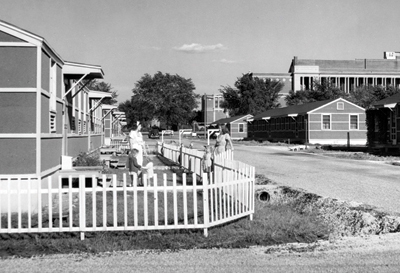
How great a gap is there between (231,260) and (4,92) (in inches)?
238

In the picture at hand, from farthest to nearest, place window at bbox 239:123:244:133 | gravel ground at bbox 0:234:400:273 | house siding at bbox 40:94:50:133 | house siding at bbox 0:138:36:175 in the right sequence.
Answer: window at bbox 239:123:244:133, house siding at bbox 40:94:50:133, house siding at bbox 0:138:36:175, gravel ground at bbox 0:234:400:273

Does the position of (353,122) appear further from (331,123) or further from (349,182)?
(349,182)

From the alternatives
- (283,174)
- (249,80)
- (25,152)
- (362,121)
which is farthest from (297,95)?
(25,152)

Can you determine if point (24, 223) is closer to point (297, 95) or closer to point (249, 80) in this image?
point (297, 95)

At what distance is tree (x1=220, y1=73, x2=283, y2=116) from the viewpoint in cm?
10225

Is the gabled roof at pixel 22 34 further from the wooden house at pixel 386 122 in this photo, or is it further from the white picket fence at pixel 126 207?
the wooden house at pixel 386 122

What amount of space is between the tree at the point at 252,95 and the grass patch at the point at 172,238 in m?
93.4

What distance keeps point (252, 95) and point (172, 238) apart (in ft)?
318

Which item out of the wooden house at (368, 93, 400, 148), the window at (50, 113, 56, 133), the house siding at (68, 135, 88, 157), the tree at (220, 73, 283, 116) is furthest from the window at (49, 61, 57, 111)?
the tree at (220, 73, 283, 116)

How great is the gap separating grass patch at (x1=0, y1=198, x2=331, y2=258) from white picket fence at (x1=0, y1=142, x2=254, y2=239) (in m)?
0.14

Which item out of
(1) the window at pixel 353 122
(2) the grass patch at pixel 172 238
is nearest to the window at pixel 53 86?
(2) the grass patch at pixel 172 238

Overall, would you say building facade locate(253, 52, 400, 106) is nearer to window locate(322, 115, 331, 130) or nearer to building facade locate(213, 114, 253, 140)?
building facade locate(213, 114, 253, 140)

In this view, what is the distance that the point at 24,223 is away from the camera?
8.43 meters

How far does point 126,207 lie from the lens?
297 inches
